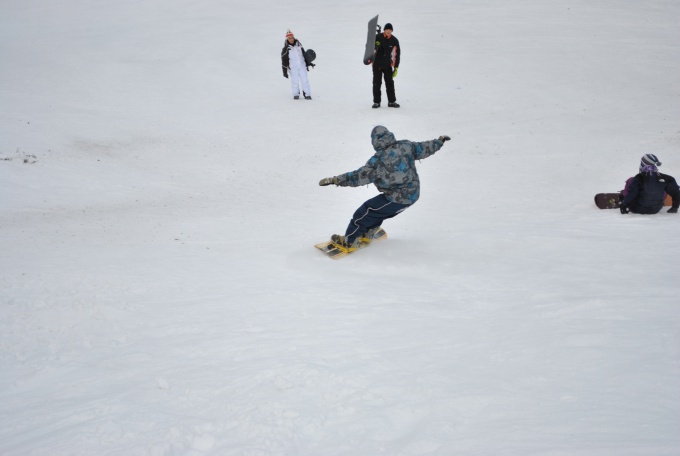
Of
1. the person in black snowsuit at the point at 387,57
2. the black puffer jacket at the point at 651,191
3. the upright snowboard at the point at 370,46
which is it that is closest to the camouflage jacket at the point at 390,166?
the black puffer jacket at the point at 651,191

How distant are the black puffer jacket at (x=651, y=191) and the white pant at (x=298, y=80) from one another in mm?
8775

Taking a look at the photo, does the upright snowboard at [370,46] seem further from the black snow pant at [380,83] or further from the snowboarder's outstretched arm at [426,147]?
the snowboarder's outstretched arm at [426,147]

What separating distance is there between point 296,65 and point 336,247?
27.7ft

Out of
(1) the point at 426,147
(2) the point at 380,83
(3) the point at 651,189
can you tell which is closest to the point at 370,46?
(2) the point at 380,83

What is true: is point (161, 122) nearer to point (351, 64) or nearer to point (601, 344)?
point (351, 64)

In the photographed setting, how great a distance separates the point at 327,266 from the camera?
6133mm

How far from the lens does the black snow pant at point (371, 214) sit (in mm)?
6246

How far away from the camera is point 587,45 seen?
16.3m

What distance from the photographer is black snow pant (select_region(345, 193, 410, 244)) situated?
20.5 ft

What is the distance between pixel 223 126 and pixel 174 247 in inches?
235

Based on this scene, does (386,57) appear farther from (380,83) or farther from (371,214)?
(371,214)

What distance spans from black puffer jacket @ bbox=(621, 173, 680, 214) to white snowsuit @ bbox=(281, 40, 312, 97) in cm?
878

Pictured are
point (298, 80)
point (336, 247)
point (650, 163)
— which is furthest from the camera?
point (298, 80)

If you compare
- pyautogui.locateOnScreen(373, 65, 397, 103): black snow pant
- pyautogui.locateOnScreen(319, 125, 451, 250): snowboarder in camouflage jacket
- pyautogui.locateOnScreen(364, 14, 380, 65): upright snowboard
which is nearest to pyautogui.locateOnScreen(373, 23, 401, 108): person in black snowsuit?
pyautogui.locateOnScreen(373, 65, 397, 103): black snow pant
